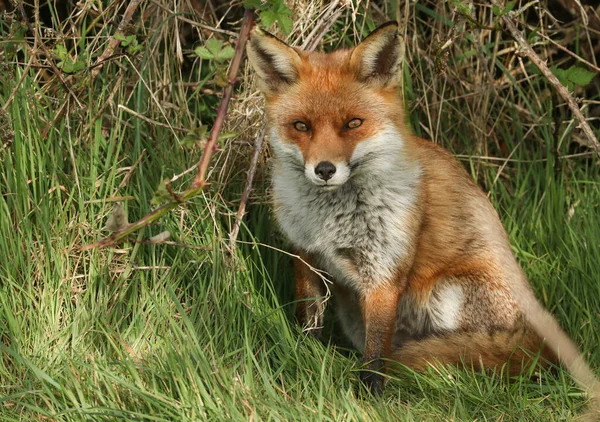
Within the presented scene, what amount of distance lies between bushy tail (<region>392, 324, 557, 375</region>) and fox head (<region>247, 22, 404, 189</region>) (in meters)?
0.84

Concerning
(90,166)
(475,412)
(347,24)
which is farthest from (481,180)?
(90,166)

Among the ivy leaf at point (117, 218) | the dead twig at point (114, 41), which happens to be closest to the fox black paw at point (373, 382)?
the ivy leaf at point (117, 218)

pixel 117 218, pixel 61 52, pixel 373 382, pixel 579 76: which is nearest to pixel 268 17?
pixel 117 218

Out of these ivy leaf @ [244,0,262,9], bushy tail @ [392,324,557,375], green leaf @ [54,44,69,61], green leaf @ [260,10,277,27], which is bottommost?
bushy tail @ [392,324,557,375]

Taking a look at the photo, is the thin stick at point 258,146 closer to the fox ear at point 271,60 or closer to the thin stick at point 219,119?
the fox ear at point 271,60

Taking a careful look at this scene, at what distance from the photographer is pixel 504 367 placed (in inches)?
139

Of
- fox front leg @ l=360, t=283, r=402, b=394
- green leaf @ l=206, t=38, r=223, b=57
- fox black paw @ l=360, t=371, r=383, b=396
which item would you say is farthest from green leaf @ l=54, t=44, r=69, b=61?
fox black paw @ l=360, t=371, r=383, b=396

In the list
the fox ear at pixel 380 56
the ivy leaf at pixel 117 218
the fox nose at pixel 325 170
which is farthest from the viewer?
the fox ear at pixel 380 56

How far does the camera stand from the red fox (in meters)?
3.42

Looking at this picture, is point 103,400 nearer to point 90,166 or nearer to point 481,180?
point 90,166

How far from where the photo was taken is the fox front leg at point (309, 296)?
12.8 feet

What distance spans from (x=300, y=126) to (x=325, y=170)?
0.31 m

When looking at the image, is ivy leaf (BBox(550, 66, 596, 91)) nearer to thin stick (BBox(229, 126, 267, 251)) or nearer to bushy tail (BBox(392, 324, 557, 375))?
bushy tail (BBox(392, 324, 557, 375))

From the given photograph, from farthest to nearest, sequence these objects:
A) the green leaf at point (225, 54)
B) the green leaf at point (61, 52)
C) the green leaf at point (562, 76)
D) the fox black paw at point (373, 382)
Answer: the green leaf at point (562, 76), the green leaf at point (61, 52), the fox black paw at point (373, 382), the green leaf at point (225, 54)
